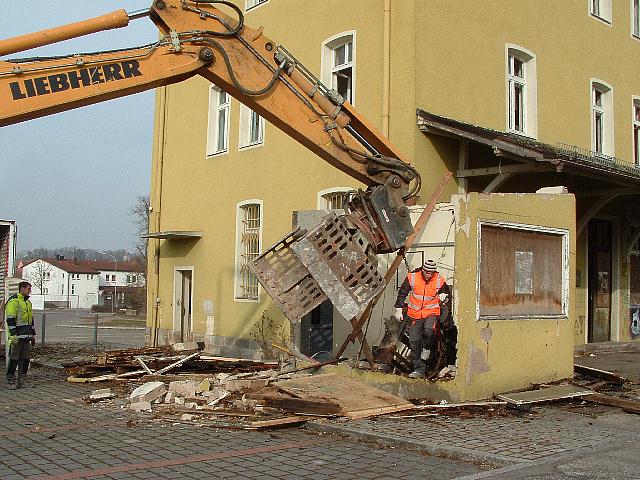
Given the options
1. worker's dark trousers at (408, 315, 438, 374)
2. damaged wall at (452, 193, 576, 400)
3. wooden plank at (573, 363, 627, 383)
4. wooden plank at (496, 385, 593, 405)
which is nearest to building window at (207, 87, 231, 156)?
damaged wall at (452, 193, 576, 400)

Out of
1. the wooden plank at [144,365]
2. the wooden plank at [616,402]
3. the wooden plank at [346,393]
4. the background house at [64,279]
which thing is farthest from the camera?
the background house at [64,279]

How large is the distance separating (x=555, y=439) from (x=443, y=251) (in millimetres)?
4321

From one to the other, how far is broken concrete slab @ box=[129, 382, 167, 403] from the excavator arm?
105 inches

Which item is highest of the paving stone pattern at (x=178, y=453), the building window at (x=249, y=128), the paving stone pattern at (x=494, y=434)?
the building window at (x=249, y=128)

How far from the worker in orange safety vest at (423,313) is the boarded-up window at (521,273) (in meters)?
0.61

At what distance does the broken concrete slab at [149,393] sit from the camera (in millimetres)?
9656

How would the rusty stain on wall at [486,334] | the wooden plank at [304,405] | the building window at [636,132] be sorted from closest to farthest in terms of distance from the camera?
the wooden plank at [304,405] → the rusty stain on wall at [486,334] → the building window at [636,132]

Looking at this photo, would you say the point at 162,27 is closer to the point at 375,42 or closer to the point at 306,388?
the point at 306,388

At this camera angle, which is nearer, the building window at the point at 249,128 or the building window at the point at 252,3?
the building window at the point at 249,128

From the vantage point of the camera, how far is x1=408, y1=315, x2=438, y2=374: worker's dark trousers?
32.4ft

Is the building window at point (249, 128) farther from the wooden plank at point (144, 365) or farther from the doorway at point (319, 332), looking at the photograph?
the wooden plank at point (144, 365)

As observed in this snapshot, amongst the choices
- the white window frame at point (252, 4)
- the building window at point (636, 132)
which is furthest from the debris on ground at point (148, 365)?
the building window at point (636, 132)

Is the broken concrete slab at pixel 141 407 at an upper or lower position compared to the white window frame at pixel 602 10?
lower

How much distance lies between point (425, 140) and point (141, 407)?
7222 mm
